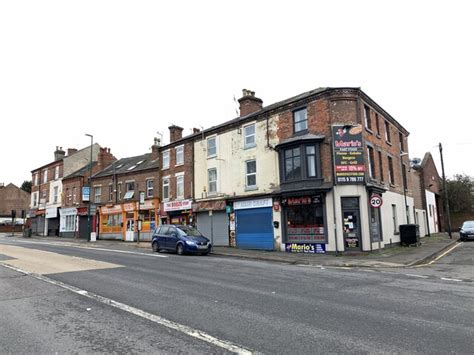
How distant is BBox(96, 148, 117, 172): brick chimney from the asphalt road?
31965mm

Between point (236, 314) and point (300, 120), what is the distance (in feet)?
53.4

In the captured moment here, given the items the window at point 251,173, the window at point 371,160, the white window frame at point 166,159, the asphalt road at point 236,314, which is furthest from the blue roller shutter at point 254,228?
the asphalt road at point 236,314

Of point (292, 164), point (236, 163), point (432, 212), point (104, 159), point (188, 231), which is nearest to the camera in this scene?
point (188, 231)

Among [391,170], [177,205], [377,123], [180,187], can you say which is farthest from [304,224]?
[180,187]

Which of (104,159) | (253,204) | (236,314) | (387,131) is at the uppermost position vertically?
(104,159)

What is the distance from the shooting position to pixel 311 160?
20062mm

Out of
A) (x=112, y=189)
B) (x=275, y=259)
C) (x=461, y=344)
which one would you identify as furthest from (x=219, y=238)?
(x=461, y=344)

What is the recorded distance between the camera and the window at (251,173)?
76.7 feet

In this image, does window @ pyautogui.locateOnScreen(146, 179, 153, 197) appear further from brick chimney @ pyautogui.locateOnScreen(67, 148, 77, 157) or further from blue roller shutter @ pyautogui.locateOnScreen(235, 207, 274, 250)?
brick chimney @ pyautogui.locateOnScreen(67, 148, 77, 157)

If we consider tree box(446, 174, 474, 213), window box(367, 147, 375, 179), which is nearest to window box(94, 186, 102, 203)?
window box(367, 147, 375, 179)

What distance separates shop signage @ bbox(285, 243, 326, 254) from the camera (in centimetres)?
1928

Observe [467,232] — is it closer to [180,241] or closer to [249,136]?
[249,136]

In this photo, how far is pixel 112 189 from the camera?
1435 inches

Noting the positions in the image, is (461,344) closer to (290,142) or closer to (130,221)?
(290,142)
